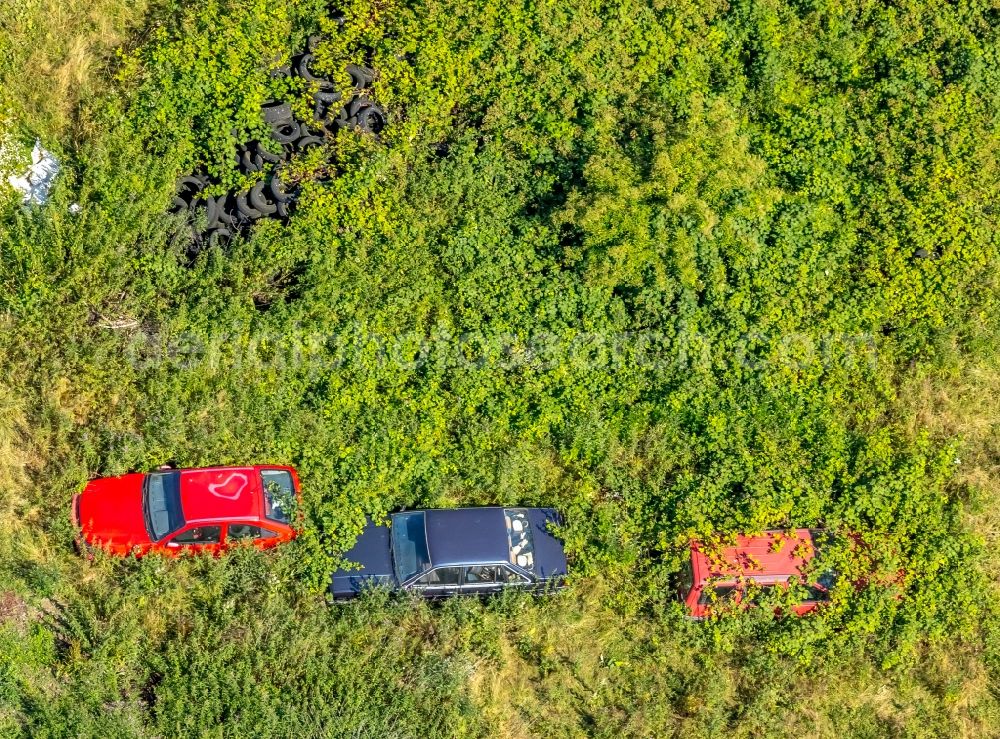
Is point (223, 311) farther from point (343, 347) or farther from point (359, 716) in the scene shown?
point (359, 716)

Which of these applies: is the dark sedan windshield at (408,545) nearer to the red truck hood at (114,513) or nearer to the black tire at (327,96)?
the red truck hood at (114,513)

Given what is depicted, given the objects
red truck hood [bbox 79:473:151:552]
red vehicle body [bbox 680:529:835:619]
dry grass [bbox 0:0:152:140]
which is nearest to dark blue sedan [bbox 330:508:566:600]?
red vehicle body [bbox 680:529:835:619]

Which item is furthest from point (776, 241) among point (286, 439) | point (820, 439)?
point (286, 439)

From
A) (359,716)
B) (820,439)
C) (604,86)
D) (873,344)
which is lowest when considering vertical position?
(359,716)

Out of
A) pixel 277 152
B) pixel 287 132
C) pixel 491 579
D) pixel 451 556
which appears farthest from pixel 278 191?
pixel 491 579

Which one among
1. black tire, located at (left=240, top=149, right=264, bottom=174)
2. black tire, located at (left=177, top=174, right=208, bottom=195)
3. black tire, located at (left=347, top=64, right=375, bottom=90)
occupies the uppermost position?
black tire, located at (left=347, top=64, right=375, bottom=90)

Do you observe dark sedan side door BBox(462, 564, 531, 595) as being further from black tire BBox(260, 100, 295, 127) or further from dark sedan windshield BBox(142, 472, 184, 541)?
black tire BBox(260, 100, 295, 127)
